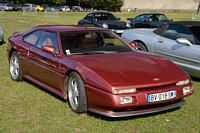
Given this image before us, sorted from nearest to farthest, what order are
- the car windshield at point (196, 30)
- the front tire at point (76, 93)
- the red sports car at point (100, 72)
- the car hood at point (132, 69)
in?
1. the red sports car at point (100, 72)
2. the car hood at point (132, 69)
3. the front tire at point (76, 93)
4. the car windshield at point (196, 30)

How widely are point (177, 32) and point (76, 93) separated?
385cm

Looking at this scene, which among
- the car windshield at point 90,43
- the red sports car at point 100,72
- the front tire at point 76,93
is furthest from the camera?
the car windshield at point 90,43

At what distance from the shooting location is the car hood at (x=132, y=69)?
13.8ft

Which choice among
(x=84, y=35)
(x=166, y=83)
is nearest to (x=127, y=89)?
(x=166, y=83)

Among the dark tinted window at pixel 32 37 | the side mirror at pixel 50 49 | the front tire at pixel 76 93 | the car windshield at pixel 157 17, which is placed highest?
the car windshield at pixel 157 17

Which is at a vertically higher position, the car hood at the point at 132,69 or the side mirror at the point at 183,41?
the side mirror at the point at 183,41

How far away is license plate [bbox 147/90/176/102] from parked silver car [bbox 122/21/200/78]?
2.54 metres

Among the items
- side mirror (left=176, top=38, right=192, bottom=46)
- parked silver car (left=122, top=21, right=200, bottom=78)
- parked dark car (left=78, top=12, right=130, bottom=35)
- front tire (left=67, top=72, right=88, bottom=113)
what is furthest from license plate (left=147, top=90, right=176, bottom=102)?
parked dark car (left=78, top=12, right=130, bottom=35)

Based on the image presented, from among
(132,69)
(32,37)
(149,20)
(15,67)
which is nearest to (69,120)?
(132,69)

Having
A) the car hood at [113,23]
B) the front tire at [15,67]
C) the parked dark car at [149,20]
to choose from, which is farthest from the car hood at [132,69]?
the parked dark car at [149,20]

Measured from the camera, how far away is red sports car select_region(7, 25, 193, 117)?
412 centimetres

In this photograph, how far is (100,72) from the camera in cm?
432

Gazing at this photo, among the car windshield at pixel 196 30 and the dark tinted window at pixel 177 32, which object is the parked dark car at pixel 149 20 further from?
the car windshield at pixel 196 30

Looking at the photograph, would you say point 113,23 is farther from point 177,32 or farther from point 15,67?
point 15,67
